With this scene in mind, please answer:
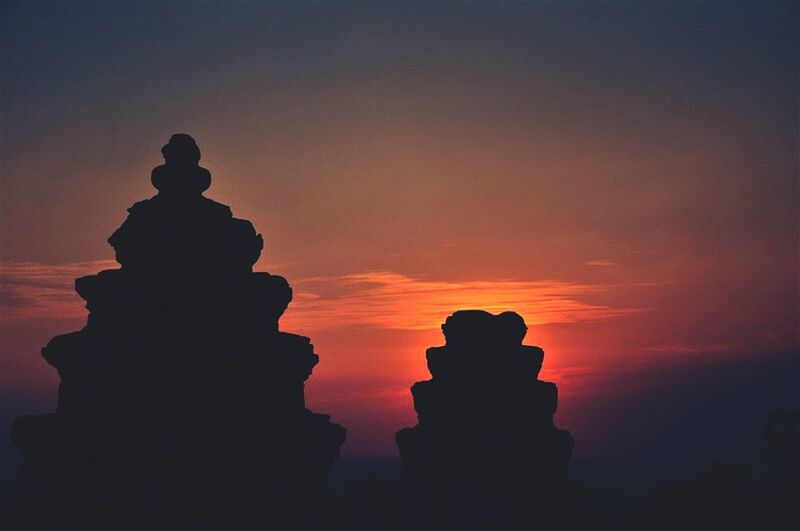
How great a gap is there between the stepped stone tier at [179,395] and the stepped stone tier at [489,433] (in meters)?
18.4

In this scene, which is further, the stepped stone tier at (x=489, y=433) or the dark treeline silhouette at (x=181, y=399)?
the stepped stone tier at (x=489, y=433)

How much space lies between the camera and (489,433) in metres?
72.9

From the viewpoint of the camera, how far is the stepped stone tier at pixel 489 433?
7225cm

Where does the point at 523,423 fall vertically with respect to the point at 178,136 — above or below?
below

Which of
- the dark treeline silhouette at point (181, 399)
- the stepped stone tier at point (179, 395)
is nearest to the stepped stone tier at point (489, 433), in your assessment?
the dark treeline silhouette at point (181, 399)

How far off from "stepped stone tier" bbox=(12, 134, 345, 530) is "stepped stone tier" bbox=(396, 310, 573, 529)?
18.4 metres

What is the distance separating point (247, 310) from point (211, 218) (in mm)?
5892

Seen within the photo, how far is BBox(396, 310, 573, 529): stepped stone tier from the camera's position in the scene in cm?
7225

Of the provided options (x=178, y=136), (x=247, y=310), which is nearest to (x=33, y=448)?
(x=247, y=310)

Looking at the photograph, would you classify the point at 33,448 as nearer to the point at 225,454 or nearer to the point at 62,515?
the point at 62,515

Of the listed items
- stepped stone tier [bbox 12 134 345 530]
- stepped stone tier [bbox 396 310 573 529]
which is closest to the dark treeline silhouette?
stepped stone tier [bbox 12 134 345 530]

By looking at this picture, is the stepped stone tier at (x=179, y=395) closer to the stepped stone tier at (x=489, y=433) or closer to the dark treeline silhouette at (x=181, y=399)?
the dark treeline silhouette at (x=181, y=399)

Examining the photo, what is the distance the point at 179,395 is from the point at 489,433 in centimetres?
2887

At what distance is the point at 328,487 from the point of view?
5653 cm
